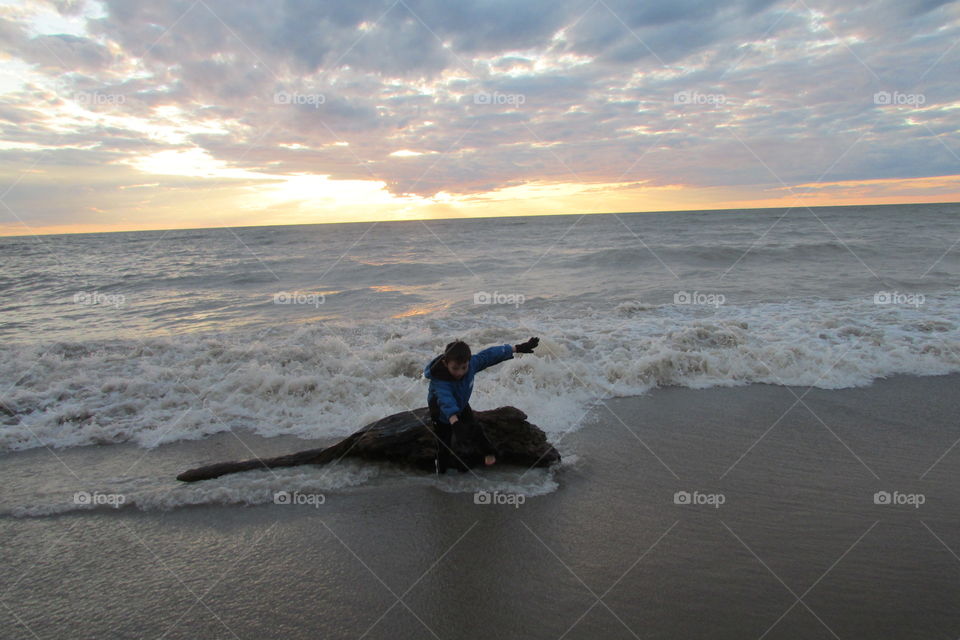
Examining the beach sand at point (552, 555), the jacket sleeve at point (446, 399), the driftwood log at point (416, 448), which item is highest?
the jacket sleeve at point (446, 399)

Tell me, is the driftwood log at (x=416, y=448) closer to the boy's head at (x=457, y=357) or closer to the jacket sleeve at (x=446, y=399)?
the jacket sleeve at (x=446, y=399)

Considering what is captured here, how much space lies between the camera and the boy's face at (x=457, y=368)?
178 inches

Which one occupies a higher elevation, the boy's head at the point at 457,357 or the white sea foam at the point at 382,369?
the boy's head at the point at 457,357

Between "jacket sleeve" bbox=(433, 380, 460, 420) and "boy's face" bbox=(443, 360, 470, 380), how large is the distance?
0.14 m

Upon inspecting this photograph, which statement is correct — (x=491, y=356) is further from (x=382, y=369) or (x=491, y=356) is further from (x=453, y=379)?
(x=382, y=369)

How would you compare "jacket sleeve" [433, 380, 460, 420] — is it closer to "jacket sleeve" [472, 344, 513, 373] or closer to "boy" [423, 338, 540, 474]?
"boy" [423, 338, 540, 474]

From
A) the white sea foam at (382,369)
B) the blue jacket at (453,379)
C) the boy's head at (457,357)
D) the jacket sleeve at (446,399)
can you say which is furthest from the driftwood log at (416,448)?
the white sea foam at (382,369)

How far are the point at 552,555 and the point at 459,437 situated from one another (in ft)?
4.23

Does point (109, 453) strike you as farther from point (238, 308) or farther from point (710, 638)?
point (238, 308)

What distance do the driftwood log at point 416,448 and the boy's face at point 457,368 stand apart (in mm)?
999

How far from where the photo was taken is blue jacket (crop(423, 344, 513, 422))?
15.1ft

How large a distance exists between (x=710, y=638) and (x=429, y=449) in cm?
304

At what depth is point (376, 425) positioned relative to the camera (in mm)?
5770

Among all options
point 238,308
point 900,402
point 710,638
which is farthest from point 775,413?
point 238,308
